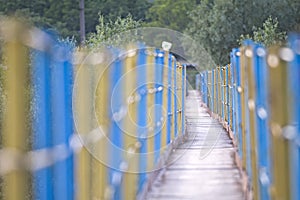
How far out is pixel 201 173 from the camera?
7680mm

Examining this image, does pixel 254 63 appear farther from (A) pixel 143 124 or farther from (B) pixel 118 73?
(A) pixel 143 124

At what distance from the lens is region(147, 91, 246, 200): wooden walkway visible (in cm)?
638

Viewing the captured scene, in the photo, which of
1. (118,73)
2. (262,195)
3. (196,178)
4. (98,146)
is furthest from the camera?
(196,178)

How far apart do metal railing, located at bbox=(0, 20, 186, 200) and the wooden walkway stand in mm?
840

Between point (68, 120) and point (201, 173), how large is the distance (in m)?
4.88

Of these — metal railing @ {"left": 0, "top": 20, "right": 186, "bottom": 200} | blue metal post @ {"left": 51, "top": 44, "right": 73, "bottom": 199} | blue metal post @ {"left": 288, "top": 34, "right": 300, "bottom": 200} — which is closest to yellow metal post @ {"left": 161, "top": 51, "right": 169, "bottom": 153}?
metal railing @ {"left": 0, "top": 20, "right": 186, "bottom": 200}

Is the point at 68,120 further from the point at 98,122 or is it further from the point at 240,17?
the point at 240,17

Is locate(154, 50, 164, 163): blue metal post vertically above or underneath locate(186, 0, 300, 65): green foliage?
underneath

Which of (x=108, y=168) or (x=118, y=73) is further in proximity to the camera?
(x=118, y=73)

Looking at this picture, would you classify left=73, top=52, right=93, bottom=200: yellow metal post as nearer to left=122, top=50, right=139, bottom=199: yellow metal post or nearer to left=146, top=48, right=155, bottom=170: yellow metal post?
left=122, top=50, right=139, bottom=199: yellow metal post

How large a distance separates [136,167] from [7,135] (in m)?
3.19

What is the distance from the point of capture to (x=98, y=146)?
3.54m

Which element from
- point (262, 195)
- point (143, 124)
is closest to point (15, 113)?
point (262, 195)

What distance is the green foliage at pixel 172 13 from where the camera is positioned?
39.0m
